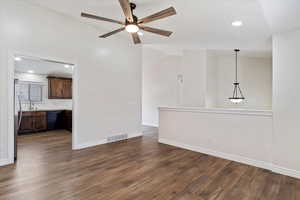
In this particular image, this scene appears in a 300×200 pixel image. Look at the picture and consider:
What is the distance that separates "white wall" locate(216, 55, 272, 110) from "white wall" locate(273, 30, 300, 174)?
3350mm

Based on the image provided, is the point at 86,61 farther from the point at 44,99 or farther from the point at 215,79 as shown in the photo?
the point at 215,79

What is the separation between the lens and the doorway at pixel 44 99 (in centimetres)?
571

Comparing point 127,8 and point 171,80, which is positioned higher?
point 127,8

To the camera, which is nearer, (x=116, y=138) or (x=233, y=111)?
(x=233, y=111)

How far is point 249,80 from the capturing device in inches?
241

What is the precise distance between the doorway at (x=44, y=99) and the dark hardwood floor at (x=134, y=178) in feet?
7.15

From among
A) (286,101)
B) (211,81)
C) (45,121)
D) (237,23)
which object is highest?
(237,23)

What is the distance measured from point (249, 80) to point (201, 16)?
3.93m

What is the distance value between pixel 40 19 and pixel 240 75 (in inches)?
241

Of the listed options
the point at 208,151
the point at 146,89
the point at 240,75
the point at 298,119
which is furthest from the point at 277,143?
the point at 146,89

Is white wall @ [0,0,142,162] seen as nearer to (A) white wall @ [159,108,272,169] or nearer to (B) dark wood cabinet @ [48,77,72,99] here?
(A) white wall @ [159,108,272,169]

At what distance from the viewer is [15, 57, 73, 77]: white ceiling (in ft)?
17.1

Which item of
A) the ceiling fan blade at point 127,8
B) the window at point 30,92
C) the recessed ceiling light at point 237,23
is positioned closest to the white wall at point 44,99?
the window at point 30,92

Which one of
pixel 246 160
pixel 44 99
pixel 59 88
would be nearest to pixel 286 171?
pixel 246 160
